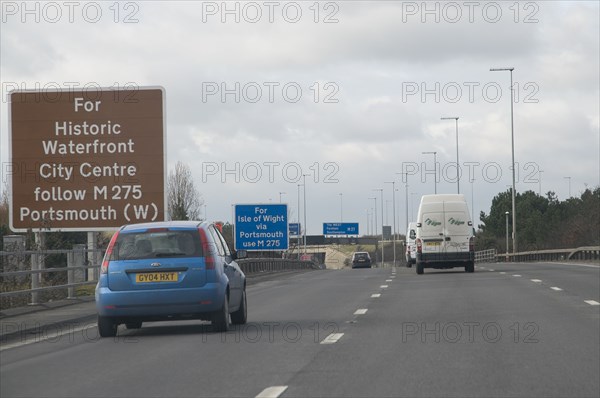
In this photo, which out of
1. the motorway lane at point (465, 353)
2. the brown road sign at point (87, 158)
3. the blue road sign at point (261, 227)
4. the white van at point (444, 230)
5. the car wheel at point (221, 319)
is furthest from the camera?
the blue road sign at point (261, 227)

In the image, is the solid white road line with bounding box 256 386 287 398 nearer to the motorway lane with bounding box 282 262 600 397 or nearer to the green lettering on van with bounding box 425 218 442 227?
the motorway lane with bounding box 282 262 600 397

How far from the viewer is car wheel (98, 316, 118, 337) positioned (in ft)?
55.3

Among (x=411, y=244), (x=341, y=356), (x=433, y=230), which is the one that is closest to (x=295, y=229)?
(x=411, y=244)

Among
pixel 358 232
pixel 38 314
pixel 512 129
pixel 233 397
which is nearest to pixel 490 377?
pixel 233 397

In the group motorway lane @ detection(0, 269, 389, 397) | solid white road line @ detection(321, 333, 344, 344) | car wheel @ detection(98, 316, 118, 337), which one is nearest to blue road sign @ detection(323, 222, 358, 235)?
motorway lane @ detection(0, 269, 389, 397)

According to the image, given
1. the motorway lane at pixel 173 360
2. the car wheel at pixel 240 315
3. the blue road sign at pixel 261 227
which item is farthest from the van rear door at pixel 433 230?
the car wheel at pixel 240 315

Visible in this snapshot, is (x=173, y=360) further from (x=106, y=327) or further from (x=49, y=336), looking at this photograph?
(x=49, y=336)

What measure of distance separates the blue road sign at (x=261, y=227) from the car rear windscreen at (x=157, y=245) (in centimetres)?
3619

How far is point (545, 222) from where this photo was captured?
130 metres

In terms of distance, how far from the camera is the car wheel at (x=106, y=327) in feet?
55.3

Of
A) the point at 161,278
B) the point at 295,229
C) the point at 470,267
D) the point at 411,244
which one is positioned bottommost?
the point at 470,267

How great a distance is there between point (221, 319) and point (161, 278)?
1038 millimetres

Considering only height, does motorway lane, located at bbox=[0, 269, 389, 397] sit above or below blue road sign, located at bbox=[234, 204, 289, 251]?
below

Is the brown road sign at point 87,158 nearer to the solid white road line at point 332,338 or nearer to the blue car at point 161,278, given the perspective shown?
the blue car at point 161,278
